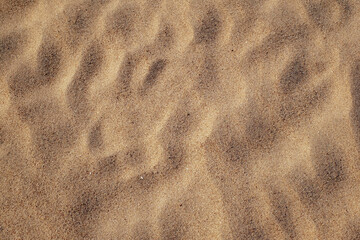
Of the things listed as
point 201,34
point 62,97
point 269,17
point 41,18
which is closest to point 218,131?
point 201,34

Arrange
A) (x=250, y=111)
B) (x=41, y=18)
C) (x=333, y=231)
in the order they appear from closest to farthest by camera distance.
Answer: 1. (x=333, y=231)
2. (x=250, y=111)
3. (x=41, y=18)

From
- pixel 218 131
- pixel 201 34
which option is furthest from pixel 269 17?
pixel 218 131

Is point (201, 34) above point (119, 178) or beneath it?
above

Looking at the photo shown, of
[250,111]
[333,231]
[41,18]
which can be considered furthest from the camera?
[41,18]

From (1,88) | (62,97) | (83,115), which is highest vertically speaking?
(1,88)

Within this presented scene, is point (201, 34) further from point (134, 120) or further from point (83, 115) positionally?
point (83, 115)

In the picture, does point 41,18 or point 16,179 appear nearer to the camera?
point 16,179

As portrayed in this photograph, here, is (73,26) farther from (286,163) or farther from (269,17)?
(286,163)
